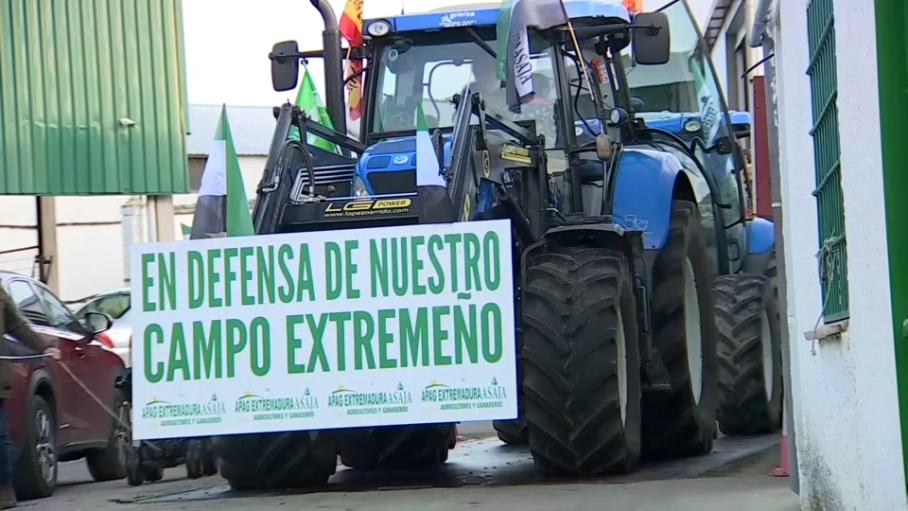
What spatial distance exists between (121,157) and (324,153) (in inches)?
285

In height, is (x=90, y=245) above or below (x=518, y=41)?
below

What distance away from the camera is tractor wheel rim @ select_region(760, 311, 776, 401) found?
38.3 ft

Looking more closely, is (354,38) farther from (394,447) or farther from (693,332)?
(693,332)

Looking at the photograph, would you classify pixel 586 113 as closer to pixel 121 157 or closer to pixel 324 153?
pixel 324 153

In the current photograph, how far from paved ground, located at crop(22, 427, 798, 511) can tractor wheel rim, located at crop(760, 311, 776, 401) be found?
71cm

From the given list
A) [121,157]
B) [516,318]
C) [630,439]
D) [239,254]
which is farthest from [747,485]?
[121,157]

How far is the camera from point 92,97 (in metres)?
15.9

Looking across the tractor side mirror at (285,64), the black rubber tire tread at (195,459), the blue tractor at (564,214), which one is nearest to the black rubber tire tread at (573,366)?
the blue tractor at (564,214)

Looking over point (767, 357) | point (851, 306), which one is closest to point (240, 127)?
point (767, 357)

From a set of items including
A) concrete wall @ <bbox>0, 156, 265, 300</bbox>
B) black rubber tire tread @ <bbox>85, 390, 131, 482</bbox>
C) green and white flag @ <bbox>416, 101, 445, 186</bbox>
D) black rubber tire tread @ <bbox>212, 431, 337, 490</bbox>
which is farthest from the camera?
concrete wall @ <bbox>0, 156, 265, 300</bbox>

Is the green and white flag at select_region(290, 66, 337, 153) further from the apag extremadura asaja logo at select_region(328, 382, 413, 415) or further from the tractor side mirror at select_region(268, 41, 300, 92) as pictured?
the apag extremadura asaja logo at select_region(328, 382, 413, 415)

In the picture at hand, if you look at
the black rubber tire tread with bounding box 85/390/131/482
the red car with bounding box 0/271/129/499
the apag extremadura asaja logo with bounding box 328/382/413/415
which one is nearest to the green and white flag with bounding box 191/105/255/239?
the apag extremadura asaja logo with bounding box 328/382/413/415

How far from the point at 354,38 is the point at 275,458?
121 inches

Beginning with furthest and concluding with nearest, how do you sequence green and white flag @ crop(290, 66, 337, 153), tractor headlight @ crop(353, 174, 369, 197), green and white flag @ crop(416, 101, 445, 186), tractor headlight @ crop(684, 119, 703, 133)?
tractor headlight @ crop(684, 119, 703, 133) → green and white flag @ crop(290, 66, 337, 153) → tractor headlight @ crop(353, 174, 369, 197) → green and white flag @ crop(416, 101, 445, 186)
